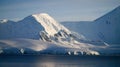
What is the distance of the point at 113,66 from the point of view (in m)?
144

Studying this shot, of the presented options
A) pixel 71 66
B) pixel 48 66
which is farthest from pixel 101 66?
pixel 48 66

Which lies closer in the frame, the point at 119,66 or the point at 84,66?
the point at 119,66

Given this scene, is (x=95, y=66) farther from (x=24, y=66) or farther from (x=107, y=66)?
(x=24, y=66)

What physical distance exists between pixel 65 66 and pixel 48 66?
766 cm

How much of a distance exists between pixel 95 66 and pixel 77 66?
28.2 feet

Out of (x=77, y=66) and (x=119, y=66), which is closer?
(x=119, y=66)

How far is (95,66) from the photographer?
Answer: 14525 cm

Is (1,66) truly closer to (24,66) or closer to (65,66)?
(24,66)

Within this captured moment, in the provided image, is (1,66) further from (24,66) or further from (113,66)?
(113,66)

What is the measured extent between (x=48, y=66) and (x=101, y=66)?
21.9 metres

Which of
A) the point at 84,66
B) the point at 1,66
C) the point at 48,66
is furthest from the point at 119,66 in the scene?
the point at 1,66

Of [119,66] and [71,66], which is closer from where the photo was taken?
[119,66]

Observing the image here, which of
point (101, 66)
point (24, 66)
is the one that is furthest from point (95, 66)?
point (24, 66)

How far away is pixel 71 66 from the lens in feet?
497
